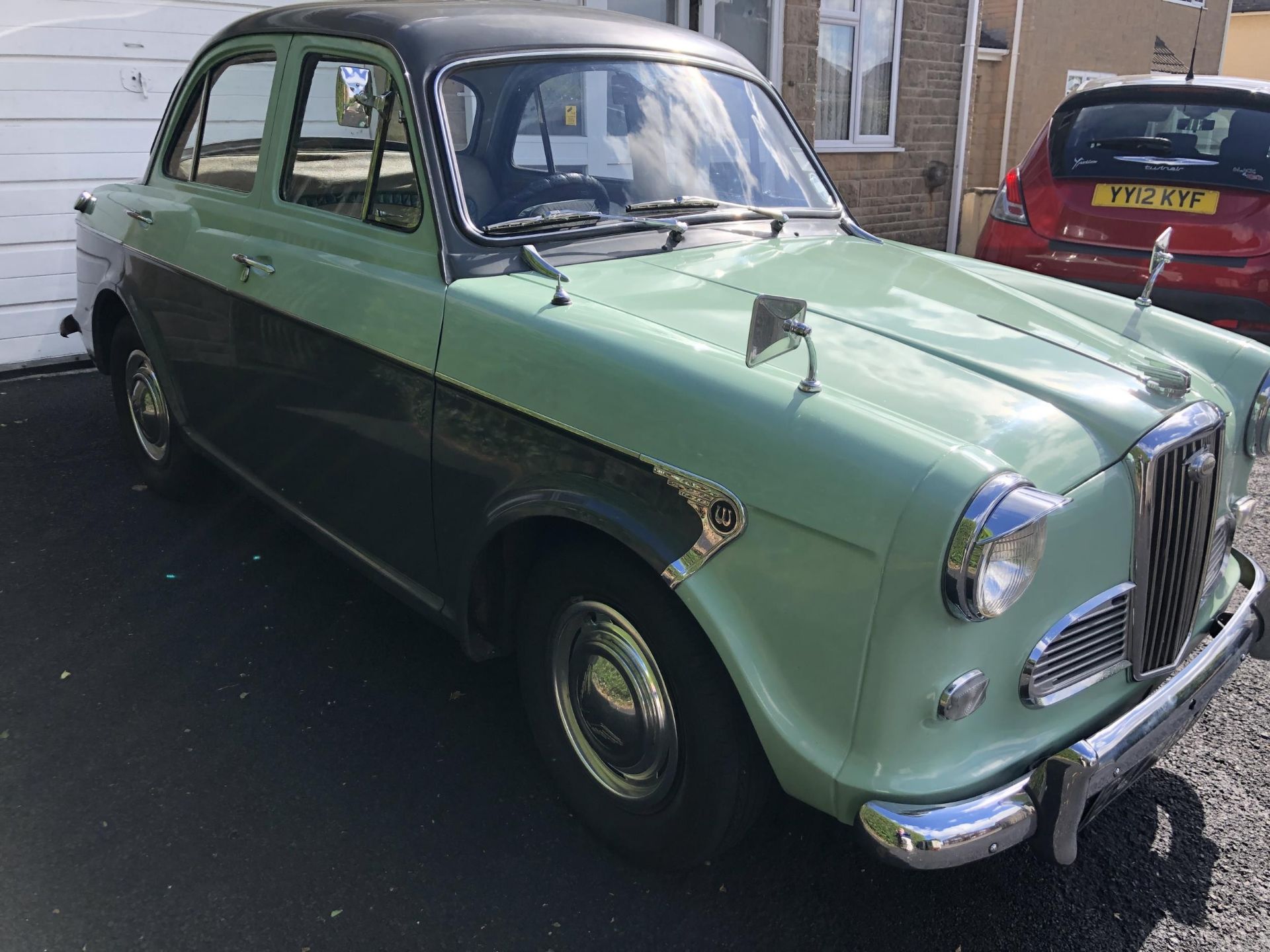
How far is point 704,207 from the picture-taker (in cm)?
308

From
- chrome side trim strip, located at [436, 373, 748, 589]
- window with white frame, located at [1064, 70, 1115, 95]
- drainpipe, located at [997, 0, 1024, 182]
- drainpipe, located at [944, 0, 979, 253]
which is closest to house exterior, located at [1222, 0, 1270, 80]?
window with white frame, located at [1064, 70, 1115, 95]

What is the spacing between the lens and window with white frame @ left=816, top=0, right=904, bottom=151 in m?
10.5

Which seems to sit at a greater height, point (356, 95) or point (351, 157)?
point (356, 95)

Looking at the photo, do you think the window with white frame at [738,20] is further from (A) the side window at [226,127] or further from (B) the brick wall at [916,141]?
(A) the side window at [226,127]

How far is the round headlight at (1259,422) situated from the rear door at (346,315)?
2.04m

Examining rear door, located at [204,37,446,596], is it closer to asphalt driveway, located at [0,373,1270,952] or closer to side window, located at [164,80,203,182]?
asphalt driveway, located at [0,373,1270,952]

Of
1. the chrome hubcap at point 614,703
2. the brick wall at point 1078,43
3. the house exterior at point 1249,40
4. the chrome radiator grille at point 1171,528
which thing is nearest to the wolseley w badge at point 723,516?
the chrome hubcap at point 614,703

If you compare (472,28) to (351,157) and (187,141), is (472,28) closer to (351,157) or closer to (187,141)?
(351,157)

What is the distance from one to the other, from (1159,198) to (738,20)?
17.9 feet

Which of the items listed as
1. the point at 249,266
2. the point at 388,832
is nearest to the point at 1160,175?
the point at 249,266

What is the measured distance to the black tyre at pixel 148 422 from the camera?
4.22m

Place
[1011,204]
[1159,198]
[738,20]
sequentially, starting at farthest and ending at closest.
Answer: [738,20]
[1011,204]
[1159,198]

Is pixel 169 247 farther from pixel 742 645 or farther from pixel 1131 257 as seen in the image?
pixel 1131 257

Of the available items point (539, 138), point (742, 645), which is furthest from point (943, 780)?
point (539, 138)
